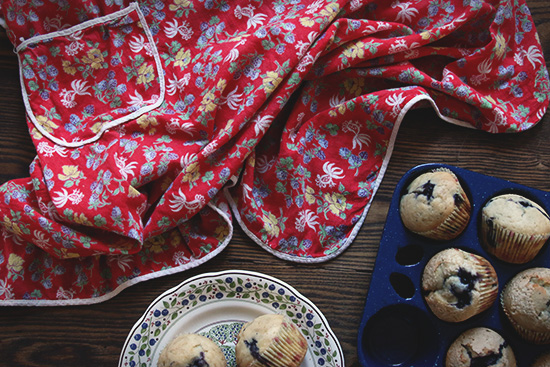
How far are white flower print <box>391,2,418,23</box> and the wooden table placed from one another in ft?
0.91

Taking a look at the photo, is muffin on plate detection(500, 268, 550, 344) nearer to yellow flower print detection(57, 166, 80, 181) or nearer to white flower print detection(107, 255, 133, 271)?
white flower print detection(107, 255, 133, 271)

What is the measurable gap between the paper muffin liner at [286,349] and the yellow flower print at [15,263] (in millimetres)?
709

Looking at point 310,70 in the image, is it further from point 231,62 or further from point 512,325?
point 512,325

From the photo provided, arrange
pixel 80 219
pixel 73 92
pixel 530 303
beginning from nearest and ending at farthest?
pixel 530 303
pixel 80 219
pixel 73 92

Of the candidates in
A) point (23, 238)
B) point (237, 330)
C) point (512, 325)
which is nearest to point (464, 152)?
point (512, 325)

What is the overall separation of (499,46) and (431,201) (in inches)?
21.2

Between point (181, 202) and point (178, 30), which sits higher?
point (178, 30)

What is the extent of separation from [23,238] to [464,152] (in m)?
1.27

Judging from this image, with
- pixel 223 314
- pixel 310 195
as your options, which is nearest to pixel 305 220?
pixel 310 195

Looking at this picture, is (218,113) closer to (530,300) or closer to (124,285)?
(124,285)

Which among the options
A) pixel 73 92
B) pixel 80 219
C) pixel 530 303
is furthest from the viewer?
pixel 73 92

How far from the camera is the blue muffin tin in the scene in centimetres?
121

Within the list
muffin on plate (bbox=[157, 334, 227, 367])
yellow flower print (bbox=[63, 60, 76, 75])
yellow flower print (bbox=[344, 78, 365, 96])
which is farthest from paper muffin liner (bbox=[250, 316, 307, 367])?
yellow flower print (bbox=[63, 60, 76, 75])

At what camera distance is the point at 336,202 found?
138 cm
